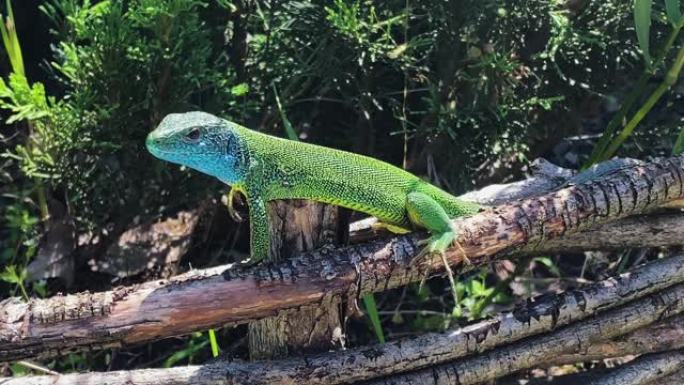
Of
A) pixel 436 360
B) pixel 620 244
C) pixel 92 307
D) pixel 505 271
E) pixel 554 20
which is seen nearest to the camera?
pixel 92 307

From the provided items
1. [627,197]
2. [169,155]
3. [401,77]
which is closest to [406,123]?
[401,77]

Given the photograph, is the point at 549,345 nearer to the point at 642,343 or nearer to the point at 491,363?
the point at 491,363

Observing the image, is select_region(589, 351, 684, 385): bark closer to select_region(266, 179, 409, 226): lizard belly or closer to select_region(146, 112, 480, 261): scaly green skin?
select_region(146, 112, 480, 261): scaly green skin

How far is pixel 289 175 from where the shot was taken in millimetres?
2488

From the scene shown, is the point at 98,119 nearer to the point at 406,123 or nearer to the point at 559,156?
the point at 406,123

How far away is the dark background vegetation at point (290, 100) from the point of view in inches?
114

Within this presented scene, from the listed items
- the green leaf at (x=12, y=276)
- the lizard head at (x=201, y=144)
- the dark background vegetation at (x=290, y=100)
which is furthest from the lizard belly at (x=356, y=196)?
the green leaf at (x=12, y=276)

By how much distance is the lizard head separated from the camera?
237 centimetres

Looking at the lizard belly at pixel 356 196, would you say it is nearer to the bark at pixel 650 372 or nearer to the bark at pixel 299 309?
the bark at pixel 299 309

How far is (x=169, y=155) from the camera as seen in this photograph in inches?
94.1

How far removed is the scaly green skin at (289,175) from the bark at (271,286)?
0.42 feet

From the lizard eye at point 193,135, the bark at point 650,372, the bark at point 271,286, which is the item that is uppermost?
the lizard eye at point 193,135

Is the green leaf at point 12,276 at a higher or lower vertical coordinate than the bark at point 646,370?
higher

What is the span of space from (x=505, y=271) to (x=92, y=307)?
2091 millimetres
